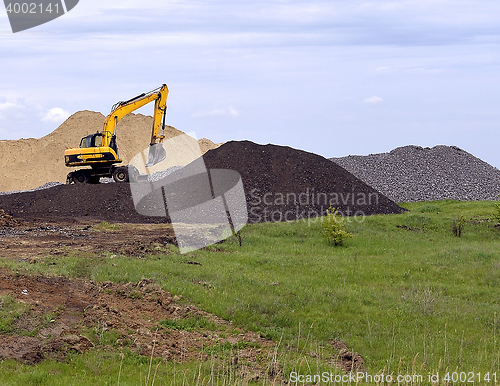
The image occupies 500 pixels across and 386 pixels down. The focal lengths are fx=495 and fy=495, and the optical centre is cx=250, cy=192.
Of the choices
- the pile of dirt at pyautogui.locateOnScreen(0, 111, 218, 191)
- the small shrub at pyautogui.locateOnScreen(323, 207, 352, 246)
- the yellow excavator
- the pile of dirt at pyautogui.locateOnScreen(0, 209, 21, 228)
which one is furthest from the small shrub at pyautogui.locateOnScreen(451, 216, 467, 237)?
the pile of dirt at pyautogui.locateOnScreen(0, 111, 218, 191)

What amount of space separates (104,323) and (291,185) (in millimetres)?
19025

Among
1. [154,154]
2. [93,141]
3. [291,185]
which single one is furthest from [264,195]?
[93,141]

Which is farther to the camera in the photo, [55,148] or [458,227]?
[55,148]

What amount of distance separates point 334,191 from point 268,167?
4.19 m

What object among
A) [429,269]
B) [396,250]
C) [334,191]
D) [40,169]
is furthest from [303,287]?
[40,169]

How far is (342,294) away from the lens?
12.3 meters

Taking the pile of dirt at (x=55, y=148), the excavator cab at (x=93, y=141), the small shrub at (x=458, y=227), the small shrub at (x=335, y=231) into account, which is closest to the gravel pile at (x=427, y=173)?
the small shrub at (x=458, y=227)

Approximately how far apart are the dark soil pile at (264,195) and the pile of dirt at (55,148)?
1154 inches

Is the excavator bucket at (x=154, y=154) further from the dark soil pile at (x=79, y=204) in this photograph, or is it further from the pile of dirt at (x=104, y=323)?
the pile of dirt at (x=104, y=323)

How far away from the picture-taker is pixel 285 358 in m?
8.16

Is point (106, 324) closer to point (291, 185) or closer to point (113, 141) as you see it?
point (291, 185)

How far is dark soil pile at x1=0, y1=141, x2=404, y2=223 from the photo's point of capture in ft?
82.2

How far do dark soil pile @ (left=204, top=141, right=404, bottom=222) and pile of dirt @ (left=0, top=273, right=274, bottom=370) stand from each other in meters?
13.0

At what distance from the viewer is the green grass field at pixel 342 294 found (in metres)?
8.68
